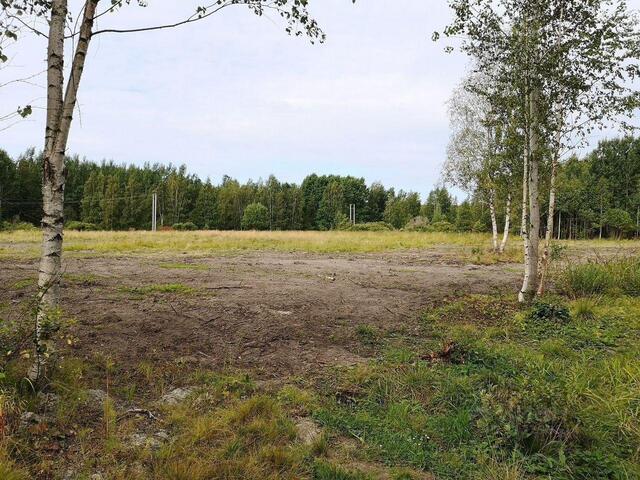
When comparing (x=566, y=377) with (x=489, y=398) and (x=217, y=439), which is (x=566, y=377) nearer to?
(x=489, y=398)

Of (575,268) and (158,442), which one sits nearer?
(158,442)

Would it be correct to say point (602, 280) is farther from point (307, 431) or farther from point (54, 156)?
point (54, 156)

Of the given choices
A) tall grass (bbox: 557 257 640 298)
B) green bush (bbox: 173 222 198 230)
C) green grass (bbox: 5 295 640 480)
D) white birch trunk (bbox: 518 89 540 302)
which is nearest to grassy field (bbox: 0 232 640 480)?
green grass (bbox: 5 295 640 480)

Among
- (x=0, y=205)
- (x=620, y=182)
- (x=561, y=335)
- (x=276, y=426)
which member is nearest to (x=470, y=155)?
(x=561, y=335)

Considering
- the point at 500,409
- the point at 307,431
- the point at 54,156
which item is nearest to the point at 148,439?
the point at 307,431

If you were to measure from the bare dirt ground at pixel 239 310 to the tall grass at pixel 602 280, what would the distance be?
165 centimetres

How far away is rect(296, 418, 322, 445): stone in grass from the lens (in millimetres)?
3623

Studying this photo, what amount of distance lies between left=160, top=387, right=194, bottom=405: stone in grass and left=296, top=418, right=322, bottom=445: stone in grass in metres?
1.18

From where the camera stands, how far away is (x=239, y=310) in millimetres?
7219

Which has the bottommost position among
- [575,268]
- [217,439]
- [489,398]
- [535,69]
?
[217,439]

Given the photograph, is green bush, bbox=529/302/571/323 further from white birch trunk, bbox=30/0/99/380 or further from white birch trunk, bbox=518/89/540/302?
white birch trunk, bbox=30/0/99/380

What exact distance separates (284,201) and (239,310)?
2760 inches

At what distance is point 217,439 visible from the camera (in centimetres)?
353

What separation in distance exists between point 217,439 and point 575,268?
9.92 meters
